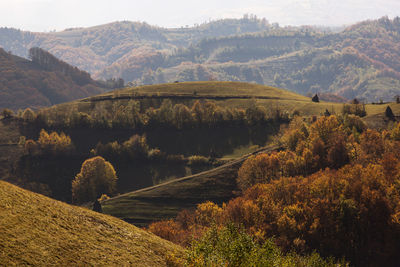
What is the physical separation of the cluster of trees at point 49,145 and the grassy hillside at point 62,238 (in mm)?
138947

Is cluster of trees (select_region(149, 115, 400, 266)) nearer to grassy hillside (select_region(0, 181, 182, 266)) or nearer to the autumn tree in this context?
grassy hillside (select_region(0, 181, 182, 266))

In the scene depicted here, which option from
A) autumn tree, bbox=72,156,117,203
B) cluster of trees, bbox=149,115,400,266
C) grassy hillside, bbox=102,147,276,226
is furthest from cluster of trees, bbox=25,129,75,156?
cluster of trees, bbox=149,115,400,266

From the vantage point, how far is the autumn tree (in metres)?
160

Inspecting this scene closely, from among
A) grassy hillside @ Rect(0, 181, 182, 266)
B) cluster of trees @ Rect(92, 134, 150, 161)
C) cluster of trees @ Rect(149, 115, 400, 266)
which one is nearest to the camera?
grassy hillside @ Rect(0, 181, 182, 266)

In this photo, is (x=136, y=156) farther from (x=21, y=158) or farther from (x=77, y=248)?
(x=77, y=248)

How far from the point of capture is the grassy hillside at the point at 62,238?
138 ft

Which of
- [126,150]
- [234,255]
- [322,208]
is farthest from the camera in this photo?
[126,150]

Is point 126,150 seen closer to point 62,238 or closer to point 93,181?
point 93,181

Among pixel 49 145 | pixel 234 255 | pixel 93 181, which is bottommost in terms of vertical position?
pixel 93 181

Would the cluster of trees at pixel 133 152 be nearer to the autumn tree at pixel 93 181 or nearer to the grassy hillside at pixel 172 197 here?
the autumn tree at pixel 93 181

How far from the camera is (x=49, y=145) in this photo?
190m

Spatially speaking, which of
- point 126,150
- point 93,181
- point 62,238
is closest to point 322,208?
point 62,238

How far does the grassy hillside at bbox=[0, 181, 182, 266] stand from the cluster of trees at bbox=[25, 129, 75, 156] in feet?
456

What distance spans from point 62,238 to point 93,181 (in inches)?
4739
